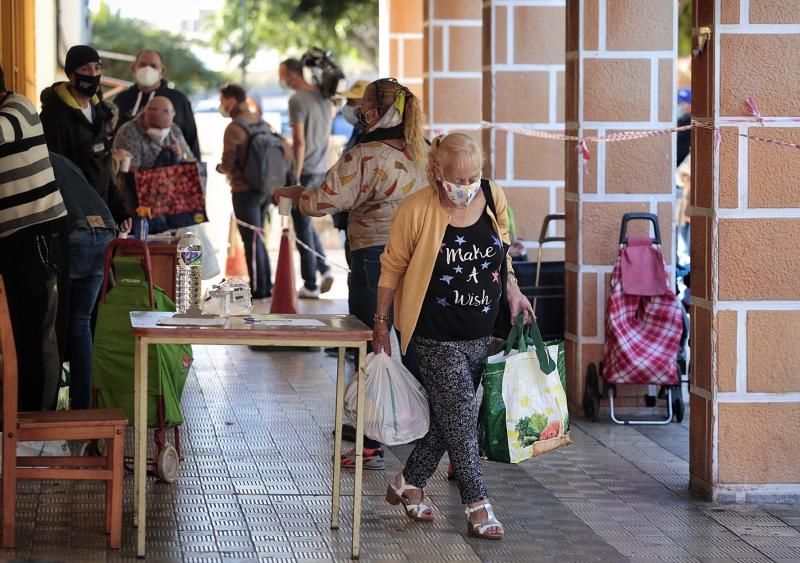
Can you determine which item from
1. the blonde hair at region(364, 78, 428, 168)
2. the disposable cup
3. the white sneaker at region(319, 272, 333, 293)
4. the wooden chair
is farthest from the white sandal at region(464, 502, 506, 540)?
the white sneaker at region(319, 272, 333, 293)

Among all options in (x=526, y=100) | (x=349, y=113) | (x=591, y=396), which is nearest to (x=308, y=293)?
(x=349, y=113)

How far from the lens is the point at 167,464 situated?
22.5ft

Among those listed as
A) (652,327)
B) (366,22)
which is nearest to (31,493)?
(652,327)

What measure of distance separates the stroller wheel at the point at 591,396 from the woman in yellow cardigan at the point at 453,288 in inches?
101

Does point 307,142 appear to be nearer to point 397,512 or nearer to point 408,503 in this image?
point 397,512

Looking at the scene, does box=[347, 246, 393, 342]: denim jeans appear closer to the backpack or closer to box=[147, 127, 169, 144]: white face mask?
box=[147, 127, 169, 144]: white face mask

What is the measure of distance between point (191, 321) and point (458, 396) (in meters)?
1.12

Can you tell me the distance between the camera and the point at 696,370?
694cm

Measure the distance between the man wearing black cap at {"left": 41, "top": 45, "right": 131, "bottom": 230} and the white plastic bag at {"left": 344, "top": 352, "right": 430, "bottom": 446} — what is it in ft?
9.54

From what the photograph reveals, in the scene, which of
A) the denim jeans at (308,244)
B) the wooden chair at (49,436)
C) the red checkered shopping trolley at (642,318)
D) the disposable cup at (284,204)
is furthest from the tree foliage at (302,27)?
the wooden chair at (49,436)

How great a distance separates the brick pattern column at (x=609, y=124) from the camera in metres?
8.68

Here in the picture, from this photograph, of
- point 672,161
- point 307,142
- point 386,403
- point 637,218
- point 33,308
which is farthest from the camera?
point 307,142

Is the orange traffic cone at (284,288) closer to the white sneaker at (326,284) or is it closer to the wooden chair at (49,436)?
the white sneaker at (326,284)

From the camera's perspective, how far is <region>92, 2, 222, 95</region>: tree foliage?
5738cm
